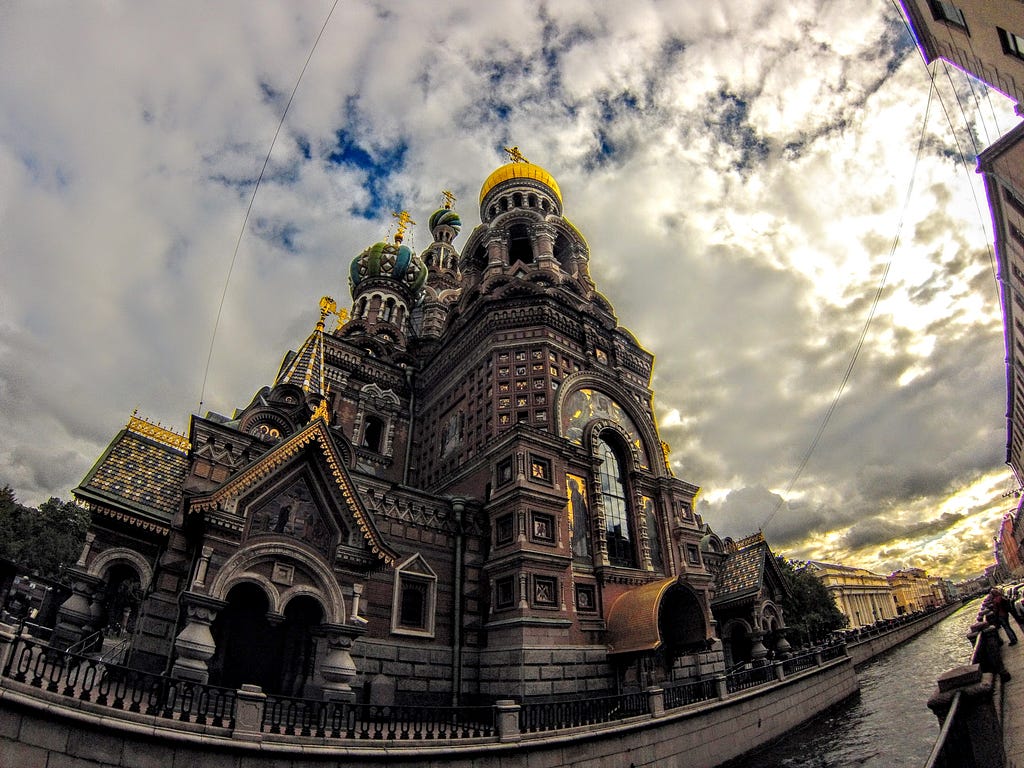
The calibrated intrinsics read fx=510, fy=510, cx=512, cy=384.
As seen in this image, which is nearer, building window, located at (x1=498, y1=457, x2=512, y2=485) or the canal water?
the canal water

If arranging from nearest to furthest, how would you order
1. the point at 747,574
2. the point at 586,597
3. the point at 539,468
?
the point at 586,597
the point at 539,468
the point at 747,574

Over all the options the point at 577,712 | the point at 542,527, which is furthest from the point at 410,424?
the point at 577,712

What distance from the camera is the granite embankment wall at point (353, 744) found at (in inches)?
267

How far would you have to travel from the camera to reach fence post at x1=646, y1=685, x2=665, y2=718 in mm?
13578

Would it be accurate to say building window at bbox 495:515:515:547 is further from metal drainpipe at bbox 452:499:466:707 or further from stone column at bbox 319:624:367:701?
stone column at bbox 319:624:367:701

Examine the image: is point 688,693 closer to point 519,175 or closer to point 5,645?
point 5,645

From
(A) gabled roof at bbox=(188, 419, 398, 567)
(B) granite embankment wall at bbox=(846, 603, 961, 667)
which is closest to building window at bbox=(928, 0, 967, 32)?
(A) gabled roof at bbox=(188, 419, 398, 567)

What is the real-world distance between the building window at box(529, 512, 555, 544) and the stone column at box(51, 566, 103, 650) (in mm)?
12160

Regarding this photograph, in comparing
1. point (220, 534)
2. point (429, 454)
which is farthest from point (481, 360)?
point (220, 534)

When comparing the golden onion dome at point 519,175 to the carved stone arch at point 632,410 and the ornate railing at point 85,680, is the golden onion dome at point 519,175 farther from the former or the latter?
the ornate railing at point 85,680

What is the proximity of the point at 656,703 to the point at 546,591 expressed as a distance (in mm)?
4665

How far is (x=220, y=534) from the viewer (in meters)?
11.7

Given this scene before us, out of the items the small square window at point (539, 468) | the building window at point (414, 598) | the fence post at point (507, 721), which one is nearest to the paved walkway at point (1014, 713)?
the fence post at point (507, 721)

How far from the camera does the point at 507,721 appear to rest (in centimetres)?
1080
